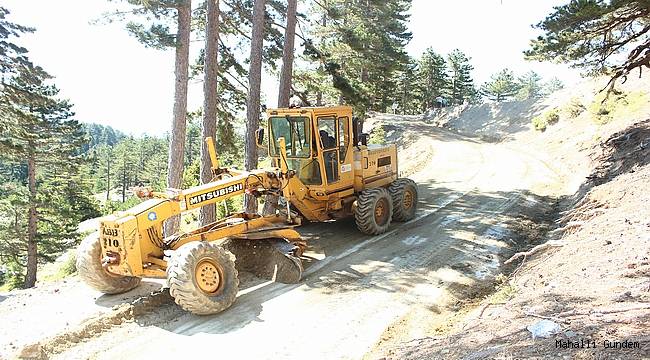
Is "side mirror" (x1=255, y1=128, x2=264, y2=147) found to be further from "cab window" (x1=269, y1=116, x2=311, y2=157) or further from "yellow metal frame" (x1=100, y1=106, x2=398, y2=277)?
"yellow metal frame" (x1=100, y1=106, x2=398, y2=277)

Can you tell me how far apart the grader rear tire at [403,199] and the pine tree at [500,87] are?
243 feet

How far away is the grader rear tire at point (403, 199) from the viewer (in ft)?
41.2

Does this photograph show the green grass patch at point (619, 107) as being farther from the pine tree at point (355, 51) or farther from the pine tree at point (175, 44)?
the pine tree at point (175, 44)

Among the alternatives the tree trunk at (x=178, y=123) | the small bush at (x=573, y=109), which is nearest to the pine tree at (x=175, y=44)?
the tree trunk at (x=178, y=123)

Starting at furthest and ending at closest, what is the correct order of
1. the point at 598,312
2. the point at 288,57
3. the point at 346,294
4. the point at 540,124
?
the point at 540,124, the point at 288,57, the point at 346,294, the point at 598,312

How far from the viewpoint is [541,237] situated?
446 inches

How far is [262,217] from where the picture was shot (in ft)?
31.4

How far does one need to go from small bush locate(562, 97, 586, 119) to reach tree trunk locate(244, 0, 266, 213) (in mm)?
23253

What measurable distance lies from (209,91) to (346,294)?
266 inches

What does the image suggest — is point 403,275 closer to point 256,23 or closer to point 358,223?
point 358,223

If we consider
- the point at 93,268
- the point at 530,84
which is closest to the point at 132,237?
the point at 93,268

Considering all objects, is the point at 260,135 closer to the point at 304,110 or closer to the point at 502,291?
the point at 304,110

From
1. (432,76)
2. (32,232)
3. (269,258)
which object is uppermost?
(432,76)

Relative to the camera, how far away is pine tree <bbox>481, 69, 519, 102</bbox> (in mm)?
82188
